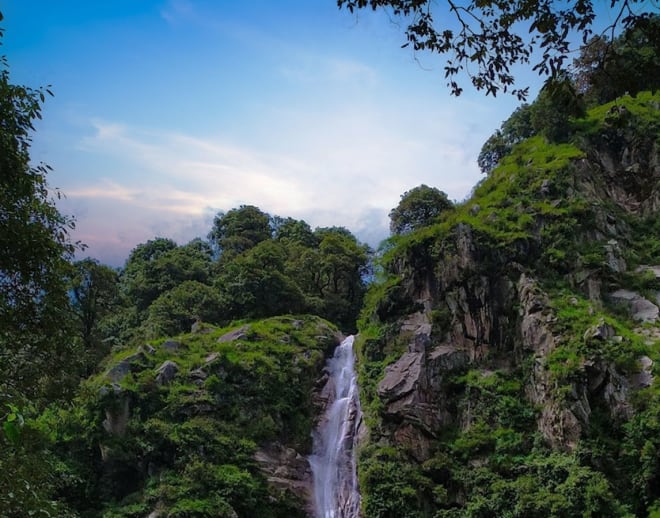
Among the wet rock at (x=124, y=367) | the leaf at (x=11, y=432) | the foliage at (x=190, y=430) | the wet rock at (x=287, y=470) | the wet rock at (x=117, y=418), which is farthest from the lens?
the wet rock at (x=124, y=367)

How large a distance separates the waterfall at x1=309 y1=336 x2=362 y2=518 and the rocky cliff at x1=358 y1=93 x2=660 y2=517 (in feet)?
5.55

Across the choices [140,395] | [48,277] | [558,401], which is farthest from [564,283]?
[48,277]

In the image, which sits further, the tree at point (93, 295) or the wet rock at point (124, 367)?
the tree at point (93, 295)

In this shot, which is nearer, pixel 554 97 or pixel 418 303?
pixel 554 97

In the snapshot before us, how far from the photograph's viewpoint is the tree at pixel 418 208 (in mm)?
40125

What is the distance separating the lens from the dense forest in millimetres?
11434

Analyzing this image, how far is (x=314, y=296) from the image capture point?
36094 mm

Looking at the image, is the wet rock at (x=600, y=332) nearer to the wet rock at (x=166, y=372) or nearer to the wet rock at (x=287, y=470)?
the wet rock at (x=287, y=470)

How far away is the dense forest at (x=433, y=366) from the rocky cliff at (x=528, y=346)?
7cm

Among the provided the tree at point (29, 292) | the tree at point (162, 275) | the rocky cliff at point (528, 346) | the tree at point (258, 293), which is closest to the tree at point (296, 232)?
the tree at point (162, 275)

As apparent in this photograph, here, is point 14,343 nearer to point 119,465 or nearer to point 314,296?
point 119,465

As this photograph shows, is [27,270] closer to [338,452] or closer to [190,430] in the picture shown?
[190,430]

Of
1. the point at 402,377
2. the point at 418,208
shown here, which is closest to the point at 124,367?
the point at 402,377

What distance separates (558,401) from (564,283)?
601cm
